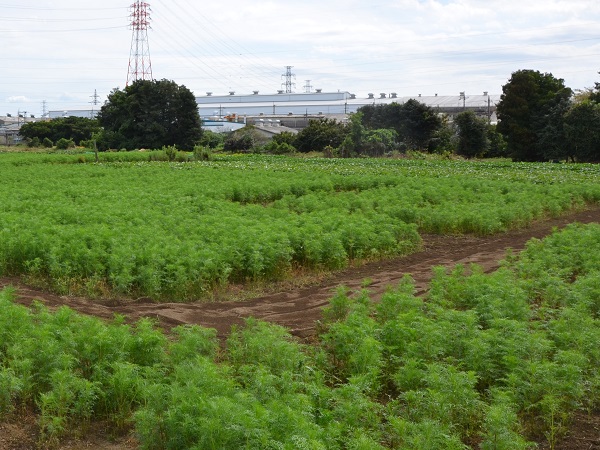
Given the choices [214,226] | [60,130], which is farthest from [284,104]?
[214,226]

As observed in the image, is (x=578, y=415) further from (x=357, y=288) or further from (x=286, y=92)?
(x=286, y=92)

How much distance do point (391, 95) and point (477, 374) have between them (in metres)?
102

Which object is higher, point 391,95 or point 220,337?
point 391,95

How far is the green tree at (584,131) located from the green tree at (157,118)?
33307mm

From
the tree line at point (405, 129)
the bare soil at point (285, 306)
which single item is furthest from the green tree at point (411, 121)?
the bare soil at point (285, 306)

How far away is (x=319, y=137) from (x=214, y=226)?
48.1 metres

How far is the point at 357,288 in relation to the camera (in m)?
11.7

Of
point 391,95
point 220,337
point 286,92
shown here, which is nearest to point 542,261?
point 220,337

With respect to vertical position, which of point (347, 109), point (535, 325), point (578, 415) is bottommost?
point (578, 415)

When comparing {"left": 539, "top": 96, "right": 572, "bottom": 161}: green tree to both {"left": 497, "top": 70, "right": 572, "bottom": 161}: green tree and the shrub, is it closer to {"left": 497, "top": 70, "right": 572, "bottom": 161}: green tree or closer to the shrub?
{"left": 497, "top": 70, "right": 572, "bottom": 161}: green tree

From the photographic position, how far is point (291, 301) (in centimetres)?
1112

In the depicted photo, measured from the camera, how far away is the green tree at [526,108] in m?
50.3

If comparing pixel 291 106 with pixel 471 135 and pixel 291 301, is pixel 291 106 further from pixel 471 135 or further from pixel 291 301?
pixel 291 301

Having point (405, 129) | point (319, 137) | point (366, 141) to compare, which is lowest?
point (366, 141)
